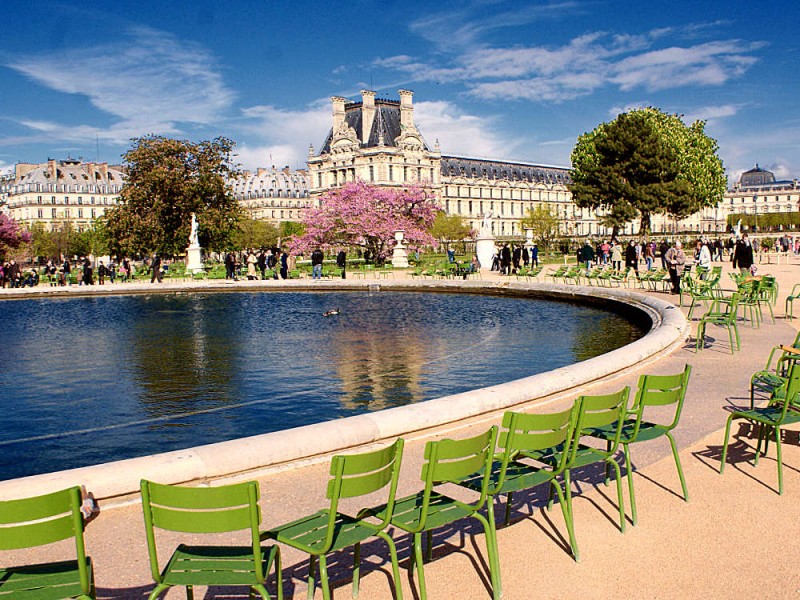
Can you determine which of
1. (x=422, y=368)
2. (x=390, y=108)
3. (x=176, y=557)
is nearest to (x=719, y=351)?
(x=422, y=368)

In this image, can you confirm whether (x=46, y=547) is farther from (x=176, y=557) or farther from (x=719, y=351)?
(x=719, y=351)

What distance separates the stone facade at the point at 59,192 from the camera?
4200 inches

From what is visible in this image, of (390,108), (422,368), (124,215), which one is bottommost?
(422,368)

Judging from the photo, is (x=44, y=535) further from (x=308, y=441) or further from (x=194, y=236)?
(x=194, y=236)

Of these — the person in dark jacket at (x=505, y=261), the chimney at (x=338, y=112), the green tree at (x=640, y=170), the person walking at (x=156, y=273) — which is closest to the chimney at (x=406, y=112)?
the chimney at (x=338, y=112)

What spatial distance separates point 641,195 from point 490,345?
37486 millimetres

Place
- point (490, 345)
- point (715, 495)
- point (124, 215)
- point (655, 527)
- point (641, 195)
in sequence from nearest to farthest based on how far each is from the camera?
point (655, 527)
point (715, 495)
point (490, 345)
point (124, 215)
point (641, 195)

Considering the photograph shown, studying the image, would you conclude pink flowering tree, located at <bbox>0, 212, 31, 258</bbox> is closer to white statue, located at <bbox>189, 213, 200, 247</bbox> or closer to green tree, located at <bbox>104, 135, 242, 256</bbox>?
green tree, located at <bbox>104, 135, 242, 256</bbox>

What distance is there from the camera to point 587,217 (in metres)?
139

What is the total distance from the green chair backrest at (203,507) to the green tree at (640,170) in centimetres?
4779

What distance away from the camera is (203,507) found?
328 cm

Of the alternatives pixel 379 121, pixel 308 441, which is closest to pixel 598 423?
pixel 308 441

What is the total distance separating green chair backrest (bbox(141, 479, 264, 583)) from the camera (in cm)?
329

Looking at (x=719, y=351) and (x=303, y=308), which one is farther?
(x=303, y=308)
